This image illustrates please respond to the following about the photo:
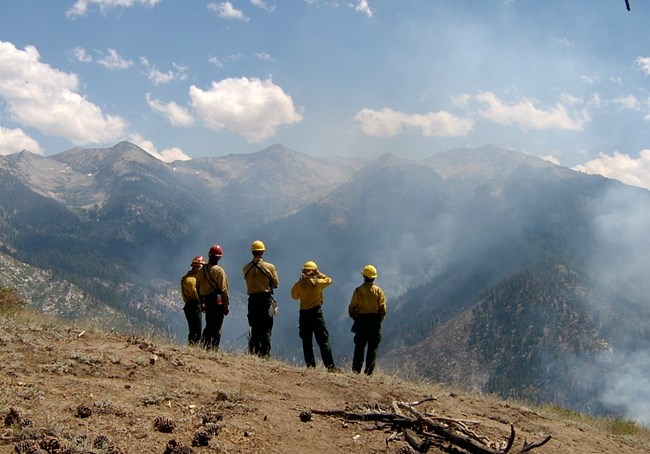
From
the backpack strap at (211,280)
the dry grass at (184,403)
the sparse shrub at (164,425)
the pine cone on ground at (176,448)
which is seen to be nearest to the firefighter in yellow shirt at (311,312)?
the dry grass at (184,403)

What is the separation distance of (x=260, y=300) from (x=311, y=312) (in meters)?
1.20

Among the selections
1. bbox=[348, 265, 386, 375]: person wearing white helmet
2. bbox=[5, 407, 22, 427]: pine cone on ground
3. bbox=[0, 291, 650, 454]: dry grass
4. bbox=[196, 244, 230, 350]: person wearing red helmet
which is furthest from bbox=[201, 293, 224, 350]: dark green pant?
bbox=[5, 407, 22, 427]: pine cone on ground

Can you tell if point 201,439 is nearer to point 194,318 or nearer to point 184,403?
point 184,403

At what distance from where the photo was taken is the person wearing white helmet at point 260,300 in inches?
449

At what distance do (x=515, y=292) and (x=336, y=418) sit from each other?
19757cm

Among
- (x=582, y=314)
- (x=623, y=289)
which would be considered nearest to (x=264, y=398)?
(x=582, y=314)

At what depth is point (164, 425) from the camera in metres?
5.65

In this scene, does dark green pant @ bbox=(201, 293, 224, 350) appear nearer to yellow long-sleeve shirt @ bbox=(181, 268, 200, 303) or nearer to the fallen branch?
yellow long-sleeve shirt @ bbox=(181, 268, 200, 303)

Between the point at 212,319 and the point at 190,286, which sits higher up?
the point at 190,286

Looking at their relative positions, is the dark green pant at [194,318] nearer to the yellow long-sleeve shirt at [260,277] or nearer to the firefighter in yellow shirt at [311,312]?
the yellow long-sleeve shirt at [260,277]

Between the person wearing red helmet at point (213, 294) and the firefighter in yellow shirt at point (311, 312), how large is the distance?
5.57 feet

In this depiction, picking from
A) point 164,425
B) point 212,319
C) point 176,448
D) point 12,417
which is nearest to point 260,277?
point 212,319

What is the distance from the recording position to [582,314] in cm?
17062

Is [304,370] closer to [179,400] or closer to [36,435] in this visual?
[179,400]
